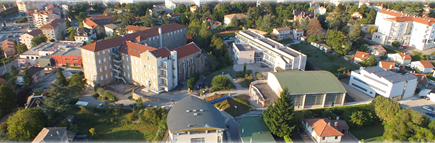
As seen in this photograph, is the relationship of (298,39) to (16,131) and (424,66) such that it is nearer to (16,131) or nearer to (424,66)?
(424,66)

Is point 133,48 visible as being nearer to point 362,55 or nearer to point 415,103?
point 362,55

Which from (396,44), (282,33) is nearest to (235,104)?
(282,33)

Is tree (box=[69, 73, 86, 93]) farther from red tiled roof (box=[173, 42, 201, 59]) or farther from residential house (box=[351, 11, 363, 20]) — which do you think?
residential house (box=[351, 11, 363, 20])

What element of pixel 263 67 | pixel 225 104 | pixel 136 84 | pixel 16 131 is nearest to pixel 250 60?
pixel 263 67

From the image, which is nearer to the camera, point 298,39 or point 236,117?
point 236,117

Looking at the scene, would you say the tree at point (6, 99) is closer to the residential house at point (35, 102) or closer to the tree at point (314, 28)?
the residential house at point (35, 102)

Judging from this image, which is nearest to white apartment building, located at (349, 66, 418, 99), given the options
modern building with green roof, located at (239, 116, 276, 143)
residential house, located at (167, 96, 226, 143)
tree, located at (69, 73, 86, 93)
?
modern building with green roof, located at (239, 116, 276, 143)
